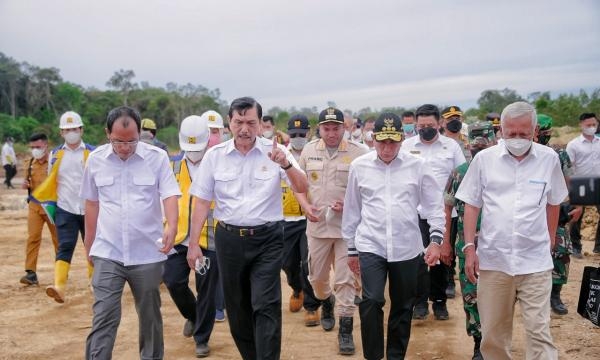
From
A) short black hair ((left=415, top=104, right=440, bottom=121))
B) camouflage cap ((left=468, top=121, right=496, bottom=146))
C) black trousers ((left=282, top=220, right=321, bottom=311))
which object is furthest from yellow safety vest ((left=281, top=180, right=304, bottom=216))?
camouflage cap ((left=468, top=121, right=496, bottom=146))

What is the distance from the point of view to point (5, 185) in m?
24.9

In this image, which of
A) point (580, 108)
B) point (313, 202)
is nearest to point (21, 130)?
point (580, 108)

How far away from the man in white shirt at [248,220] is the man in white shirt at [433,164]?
91.9 inches

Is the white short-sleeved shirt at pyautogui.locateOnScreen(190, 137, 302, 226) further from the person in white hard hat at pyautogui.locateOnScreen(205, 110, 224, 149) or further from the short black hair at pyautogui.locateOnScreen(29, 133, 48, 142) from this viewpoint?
the short black hair at pyautogui.locateOnScreen(29, 133, 48, 142)

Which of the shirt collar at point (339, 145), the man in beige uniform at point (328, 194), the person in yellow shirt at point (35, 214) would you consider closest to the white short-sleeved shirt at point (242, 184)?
the man in beige uniform at point (328, 194)

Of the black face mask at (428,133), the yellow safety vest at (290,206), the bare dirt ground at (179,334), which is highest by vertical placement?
the black face mask at (428,133)

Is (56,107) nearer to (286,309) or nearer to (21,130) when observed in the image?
(21,130)

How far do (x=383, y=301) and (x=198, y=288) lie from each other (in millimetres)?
1956

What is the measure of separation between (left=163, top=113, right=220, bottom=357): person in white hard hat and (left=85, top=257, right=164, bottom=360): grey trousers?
1037 millimetres

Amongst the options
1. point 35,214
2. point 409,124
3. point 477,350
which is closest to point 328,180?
point 477,350

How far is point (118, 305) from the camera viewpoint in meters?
4.43

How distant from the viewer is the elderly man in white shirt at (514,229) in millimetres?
4203

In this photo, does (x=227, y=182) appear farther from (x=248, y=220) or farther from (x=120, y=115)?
(x=120, y=115)

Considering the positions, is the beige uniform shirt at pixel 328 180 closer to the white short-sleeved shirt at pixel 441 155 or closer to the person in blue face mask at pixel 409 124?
the white short-sleeved shirt at pixel 441 155
